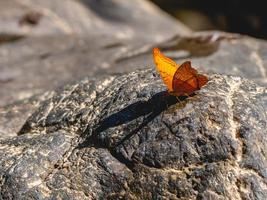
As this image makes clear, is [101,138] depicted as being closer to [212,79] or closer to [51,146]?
[51,146]

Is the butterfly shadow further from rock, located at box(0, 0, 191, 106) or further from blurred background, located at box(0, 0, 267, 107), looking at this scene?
rock, located at box(0, 0, 191, 106)

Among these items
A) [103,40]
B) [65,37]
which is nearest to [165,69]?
[103,40]

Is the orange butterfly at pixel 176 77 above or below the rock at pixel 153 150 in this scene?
above

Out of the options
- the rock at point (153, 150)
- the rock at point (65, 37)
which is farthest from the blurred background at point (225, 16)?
the rock at point (153, 150)

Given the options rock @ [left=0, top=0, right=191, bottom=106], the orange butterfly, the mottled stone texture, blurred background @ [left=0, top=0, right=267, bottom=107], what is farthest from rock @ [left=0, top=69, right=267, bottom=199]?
rock @ [left=0, top=0, right=191, bottom=106]

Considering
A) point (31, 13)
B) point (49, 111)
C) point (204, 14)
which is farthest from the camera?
point (204, 14)

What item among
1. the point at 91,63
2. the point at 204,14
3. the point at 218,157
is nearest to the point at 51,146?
the point at 218,157

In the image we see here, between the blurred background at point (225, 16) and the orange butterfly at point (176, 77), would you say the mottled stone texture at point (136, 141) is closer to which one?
the orange butterfly at point (176, 77)

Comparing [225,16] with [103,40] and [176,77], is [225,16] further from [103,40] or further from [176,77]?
[176,77]
